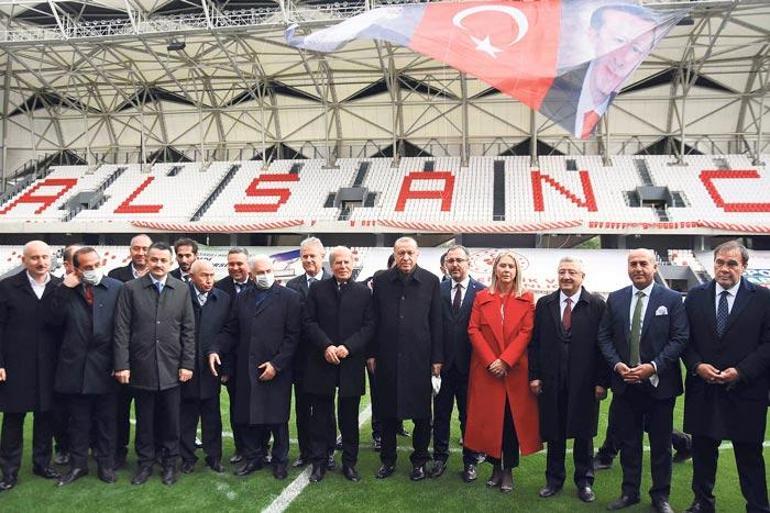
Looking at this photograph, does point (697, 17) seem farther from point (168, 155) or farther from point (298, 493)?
point (168, 155)

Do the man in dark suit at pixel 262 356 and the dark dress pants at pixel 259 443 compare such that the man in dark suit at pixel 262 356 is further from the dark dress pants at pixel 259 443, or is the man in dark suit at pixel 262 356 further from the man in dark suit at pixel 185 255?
the man in dark suit at pixel 185 255

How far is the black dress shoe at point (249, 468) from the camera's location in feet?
15.2

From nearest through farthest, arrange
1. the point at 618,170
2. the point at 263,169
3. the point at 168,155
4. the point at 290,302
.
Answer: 1. the point at 290,302
2. the point at 618,170
3. the point at 263,169
4. the point at 168,155

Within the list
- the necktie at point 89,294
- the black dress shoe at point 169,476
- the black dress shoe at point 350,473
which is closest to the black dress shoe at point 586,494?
the black dress shoe at point 350,473

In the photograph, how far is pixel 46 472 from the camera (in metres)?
4.59

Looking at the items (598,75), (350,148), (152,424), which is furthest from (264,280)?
(350,148)

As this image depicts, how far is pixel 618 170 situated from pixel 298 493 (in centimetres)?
2225

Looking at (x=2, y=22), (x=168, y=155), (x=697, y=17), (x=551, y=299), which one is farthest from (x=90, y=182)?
(x=551, y=299)

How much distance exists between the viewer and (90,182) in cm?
2661

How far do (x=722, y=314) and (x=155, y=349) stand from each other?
420 cm

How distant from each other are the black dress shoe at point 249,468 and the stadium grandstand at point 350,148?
50.3 feet

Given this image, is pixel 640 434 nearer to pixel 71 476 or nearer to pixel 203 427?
pixel 203 427

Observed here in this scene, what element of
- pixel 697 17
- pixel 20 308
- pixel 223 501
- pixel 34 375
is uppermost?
pixel 697 17

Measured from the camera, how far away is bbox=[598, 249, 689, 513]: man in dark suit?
3941 mm
